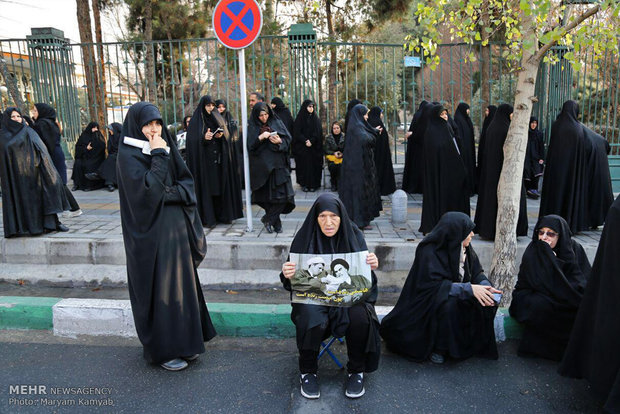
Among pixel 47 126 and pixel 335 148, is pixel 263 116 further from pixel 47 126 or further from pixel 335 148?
pixel 47 126

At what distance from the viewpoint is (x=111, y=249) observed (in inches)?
228

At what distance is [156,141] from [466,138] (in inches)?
267

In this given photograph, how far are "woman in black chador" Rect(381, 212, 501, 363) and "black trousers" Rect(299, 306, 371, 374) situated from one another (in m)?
0.54

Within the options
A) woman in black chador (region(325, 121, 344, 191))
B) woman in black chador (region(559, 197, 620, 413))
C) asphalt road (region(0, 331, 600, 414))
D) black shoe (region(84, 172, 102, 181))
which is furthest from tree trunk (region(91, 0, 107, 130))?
woman in black chador (region(559, 197, 620, 413))

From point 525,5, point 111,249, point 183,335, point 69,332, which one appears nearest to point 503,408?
point 183,335

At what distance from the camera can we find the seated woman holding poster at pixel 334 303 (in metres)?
3.26

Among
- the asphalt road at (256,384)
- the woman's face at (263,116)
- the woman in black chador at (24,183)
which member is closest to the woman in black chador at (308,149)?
the woman's face at (263,116)

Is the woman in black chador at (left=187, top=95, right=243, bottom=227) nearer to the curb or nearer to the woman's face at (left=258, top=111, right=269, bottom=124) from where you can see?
the woman's face at (left=258, top=111, right=269, bottom=124)

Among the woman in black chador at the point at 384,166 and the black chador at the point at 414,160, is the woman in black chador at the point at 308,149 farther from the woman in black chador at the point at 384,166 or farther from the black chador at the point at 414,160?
the black chador at the point at 414,160

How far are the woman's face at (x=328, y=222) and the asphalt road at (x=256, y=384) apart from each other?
1.03 metres

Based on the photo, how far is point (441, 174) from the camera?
21.0 ft

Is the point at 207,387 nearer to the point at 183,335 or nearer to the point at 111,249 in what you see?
the point at 183,335

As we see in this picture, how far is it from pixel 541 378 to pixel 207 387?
2.28 m

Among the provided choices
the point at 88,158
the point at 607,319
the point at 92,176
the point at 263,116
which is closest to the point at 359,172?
the point at 263,116
